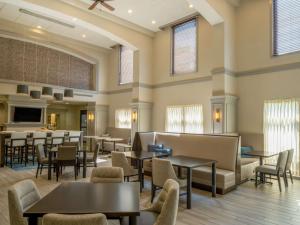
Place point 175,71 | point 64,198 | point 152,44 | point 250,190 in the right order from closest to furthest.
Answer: point 64,198 < point 250,190 < point 175,71 < point 152,44

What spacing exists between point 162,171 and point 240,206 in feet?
5.21

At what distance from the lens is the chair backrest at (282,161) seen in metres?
4.82

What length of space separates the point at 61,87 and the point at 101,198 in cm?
943

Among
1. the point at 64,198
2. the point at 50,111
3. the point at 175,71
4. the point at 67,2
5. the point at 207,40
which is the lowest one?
the point at 64,198

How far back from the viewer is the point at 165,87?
31.9 feet

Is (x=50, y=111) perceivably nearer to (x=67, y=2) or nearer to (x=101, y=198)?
(x=67, y=2)

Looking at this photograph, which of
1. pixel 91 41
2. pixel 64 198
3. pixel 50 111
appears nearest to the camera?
pixel 64 198

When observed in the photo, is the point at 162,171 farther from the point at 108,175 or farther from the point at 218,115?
the point at 218,115

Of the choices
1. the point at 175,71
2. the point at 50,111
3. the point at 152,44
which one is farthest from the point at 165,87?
the point at 50,111

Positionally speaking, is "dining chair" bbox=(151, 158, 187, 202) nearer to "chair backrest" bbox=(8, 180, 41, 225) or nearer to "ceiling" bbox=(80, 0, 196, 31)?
"chair backrest" bbox=(8, 180, 41, 225)

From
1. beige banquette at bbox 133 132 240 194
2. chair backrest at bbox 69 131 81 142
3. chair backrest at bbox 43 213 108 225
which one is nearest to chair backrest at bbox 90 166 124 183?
chair backrest at bbox 43 213 108 225

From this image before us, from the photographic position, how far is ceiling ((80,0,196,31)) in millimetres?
7673

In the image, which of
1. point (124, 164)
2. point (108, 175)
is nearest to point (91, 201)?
point (108, 175)

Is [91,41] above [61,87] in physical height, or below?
above
